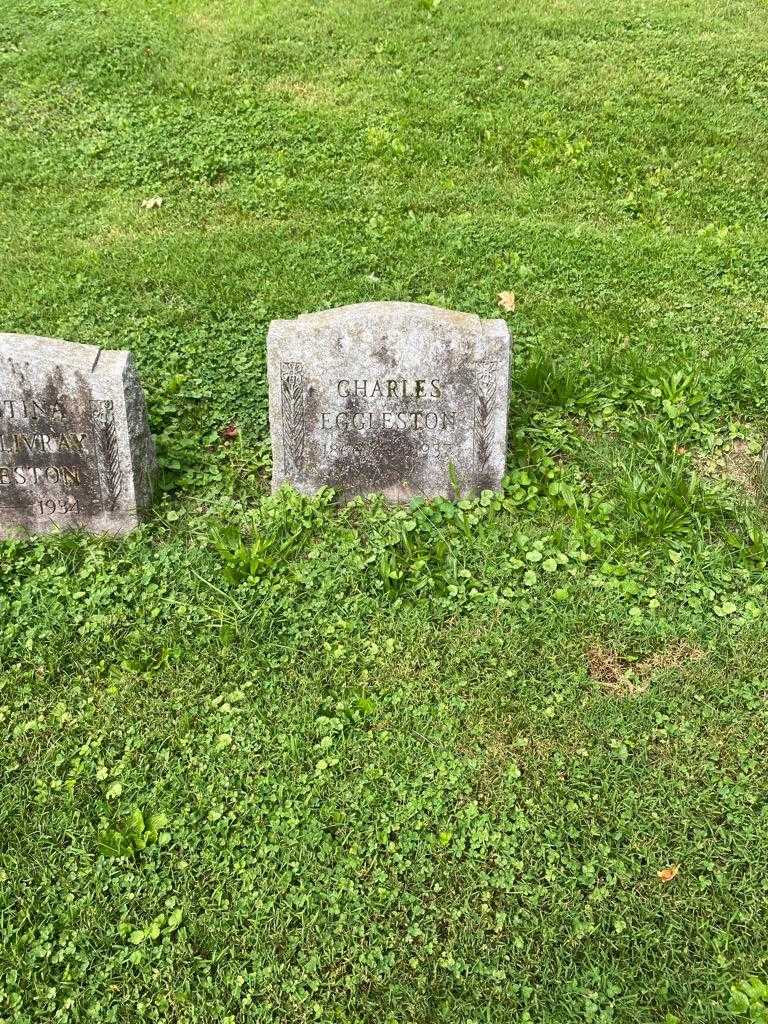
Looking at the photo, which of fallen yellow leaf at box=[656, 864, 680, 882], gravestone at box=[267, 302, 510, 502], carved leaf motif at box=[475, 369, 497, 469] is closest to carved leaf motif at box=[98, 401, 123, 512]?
gravestone at box=[267, 302, 510, 502]

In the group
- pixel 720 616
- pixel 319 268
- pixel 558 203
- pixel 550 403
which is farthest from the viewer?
pixel 558 203

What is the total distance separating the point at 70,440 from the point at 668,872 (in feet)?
10.9

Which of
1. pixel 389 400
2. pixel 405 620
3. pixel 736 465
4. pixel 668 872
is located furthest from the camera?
pixel 736 465

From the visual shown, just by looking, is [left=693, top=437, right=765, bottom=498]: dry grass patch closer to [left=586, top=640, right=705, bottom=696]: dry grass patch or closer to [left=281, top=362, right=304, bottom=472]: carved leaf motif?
[left=586, top=640, right=705, bottom=696]: dry grass patch

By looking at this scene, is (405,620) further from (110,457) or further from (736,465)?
(736,465)

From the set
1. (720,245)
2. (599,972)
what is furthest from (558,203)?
(599,972)

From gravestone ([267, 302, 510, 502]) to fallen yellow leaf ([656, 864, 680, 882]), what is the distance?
2.17 metres

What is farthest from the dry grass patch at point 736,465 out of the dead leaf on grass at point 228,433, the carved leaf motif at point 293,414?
the dead leaf on grass at point 228,433

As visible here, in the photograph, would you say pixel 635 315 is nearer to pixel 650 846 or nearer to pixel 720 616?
pixel 720 616

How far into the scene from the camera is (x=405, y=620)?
430 centimetres

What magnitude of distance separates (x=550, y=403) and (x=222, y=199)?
3.50m

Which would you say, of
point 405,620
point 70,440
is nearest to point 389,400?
point 405,620

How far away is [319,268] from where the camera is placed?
6.63 m

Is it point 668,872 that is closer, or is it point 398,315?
point 668,872
